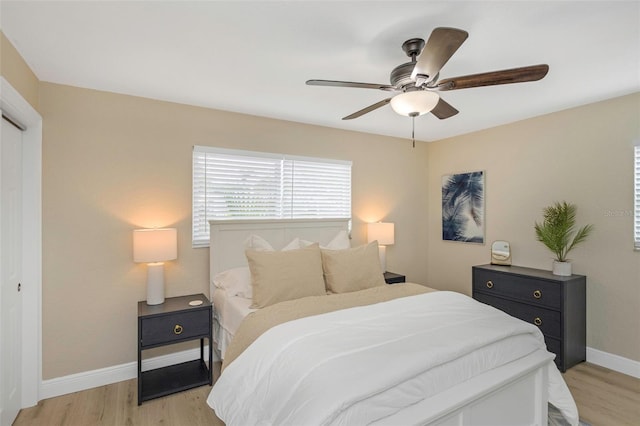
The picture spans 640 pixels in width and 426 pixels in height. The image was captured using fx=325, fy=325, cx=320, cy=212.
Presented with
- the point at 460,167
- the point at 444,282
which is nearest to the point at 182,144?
the point at 460,167

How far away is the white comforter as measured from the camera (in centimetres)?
143

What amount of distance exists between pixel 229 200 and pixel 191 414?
190 cm

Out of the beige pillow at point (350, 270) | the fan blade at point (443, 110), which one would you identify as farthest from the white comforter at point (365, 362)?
the fan blade at point (443, 110)

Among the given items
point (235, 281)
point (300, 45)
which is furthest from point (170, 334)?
point (300, 45)

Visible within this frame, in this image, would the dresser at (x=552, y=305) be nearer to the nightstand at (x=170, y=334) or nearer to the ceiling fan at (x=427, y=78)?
the ceiling fan at (x=427, y=78)

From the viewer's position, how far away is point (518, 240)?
3797 millimetres

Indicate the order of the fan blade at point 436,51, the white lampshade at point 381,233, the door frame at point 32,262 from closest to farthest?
the fan blade at point 436,51 < the door frame at point 32,262 < the white lampshade at point 381,233

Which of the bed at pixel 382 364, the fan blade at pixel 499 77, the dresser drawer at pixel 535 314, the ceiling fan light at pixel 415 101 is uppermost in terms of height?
the fan blade at pixel 499 77

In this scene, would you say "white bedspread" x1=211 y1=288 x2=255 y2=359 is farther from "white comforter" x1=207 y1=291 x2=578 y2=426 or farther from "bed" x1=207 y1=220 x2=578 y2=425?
"white comforter" x1=207 y1=291 x2=578 y2=426

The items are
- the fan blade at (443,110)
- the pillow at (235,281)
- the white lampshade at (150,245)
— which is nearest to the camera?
the fan blade at (443,110)

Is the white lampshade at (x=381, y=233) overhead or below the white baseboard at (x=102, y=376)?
overhead

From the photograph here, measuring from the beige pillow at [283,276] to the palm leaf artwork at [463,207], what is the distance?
96.2 inches

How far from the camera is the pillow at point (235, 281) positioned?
2.95 metres

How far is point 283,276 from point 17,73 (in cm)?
228
